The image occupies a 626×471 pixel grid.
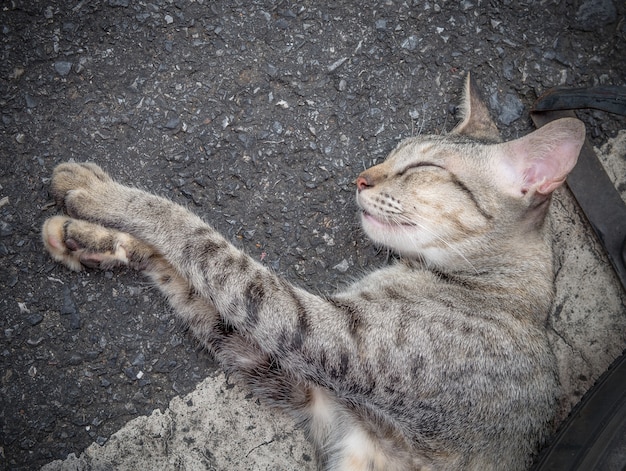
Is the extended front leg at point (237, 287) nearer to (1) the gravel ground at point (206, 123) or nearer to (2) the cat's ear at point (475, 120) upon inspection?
Result: (1) the gravel ground at point (206, 123)

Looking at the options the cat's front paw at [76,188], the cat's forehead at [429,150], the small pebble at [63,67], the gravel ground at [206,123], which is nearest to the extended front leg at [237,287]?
the cat's front paw at [76,188]

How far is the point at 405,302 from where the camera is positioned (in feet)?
9.52

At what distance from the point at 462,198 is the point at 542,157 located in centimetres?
44

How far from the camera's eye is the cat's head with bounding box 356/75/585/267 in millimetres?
2936

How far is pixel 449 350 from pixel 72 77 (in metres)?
2.65

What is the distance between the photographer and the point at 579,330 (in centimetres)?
379

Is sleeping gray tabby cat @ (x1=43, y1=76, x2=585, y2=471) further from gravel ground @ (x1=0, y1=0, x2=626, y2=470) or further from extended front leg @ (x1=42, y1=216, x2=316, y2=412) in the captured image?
gravel ground @ (x1=0, y1=0, x2=626, y2=470)

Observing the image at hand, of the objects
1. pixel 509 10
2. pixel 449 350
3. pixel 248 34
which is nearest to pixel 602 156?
pixel 509 10

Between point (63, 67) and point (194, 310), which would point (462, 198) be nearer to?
point (194, 310)

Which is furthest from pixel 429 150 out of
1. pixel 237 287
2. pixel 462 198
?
pixel 237 287

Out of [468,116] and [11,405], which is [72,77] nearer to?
[11,405]

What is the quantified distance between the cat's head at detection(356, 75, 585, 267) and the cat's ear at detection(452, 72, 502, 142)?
0.24 m

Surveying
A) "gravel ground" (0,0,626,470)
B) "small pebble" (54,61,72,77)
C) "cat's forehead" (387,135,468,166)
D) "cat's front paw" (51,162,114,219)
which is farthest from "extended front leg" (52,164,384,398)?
"cat's forehead" (387,135,468,166)

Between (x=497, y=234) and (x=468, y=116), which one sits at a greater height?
(x=468, y=116)
